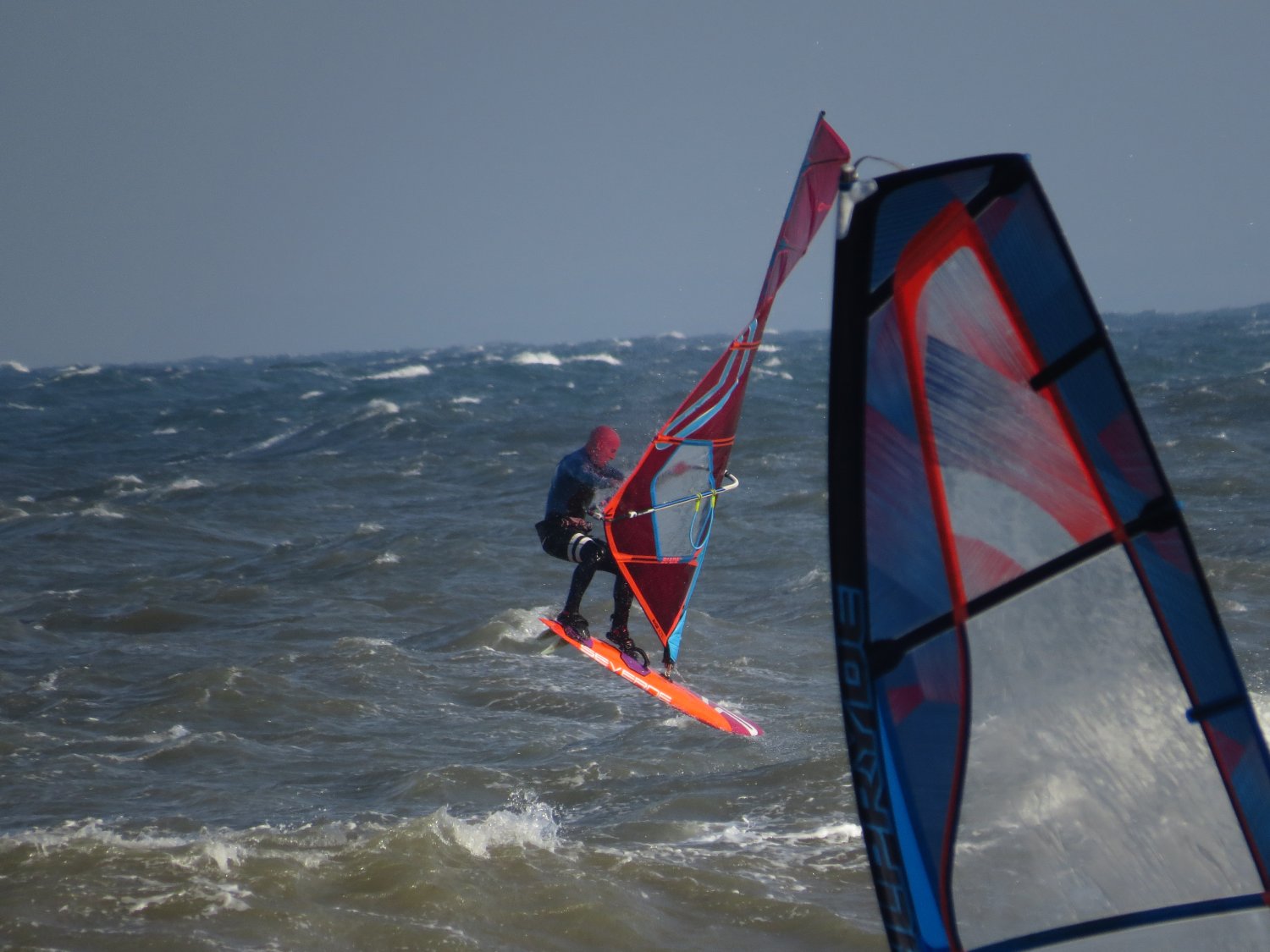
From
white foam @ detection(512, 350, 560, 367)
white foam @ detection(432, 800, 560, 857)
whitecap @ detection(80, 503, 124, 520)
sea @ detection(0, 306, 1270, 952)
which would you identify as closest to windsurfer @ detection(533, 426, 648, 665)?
sea @ detection(0, 306, 1270, 952)

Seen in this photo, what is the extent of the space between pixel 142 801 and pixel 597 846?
8.34 feet

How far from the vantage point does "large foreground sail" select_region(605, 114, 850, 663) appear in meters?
6.06

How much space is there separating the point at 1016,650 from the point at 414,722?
676 centimetres

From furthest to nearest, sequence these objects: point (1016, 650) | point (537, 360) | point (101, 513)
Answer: point (537, 360)
point (101, 513)
point (1016, 650)

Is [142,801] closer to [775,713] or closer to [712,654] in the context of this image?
[775,713]

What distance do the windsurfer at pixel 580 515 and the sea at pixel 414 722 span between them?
446 millimetres

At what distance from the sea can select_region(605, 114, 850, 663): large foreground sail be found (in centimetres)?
55

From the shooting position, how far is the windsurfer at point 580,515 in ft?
21.2

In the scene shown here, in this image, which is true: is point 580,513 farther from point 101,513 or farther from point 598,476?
point 101,513

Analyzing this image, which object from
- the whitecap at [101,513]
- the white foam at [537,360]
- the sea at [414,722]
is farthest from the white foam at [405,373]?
the whitecap at [101,513]

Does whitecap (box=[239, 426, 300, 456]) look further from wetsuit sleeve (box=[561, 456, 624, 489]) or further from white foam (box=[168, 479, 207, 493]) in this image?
wetsuit sleeve (box=[561, 456, 624, 489])

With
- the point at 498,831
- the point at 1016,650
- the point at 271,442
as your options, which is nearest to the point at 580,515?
the point at 498,831

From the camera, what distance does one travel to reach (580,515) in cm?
664

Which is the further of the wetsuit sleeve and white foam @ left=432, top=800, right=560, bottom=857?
the wetsuit sleeve
